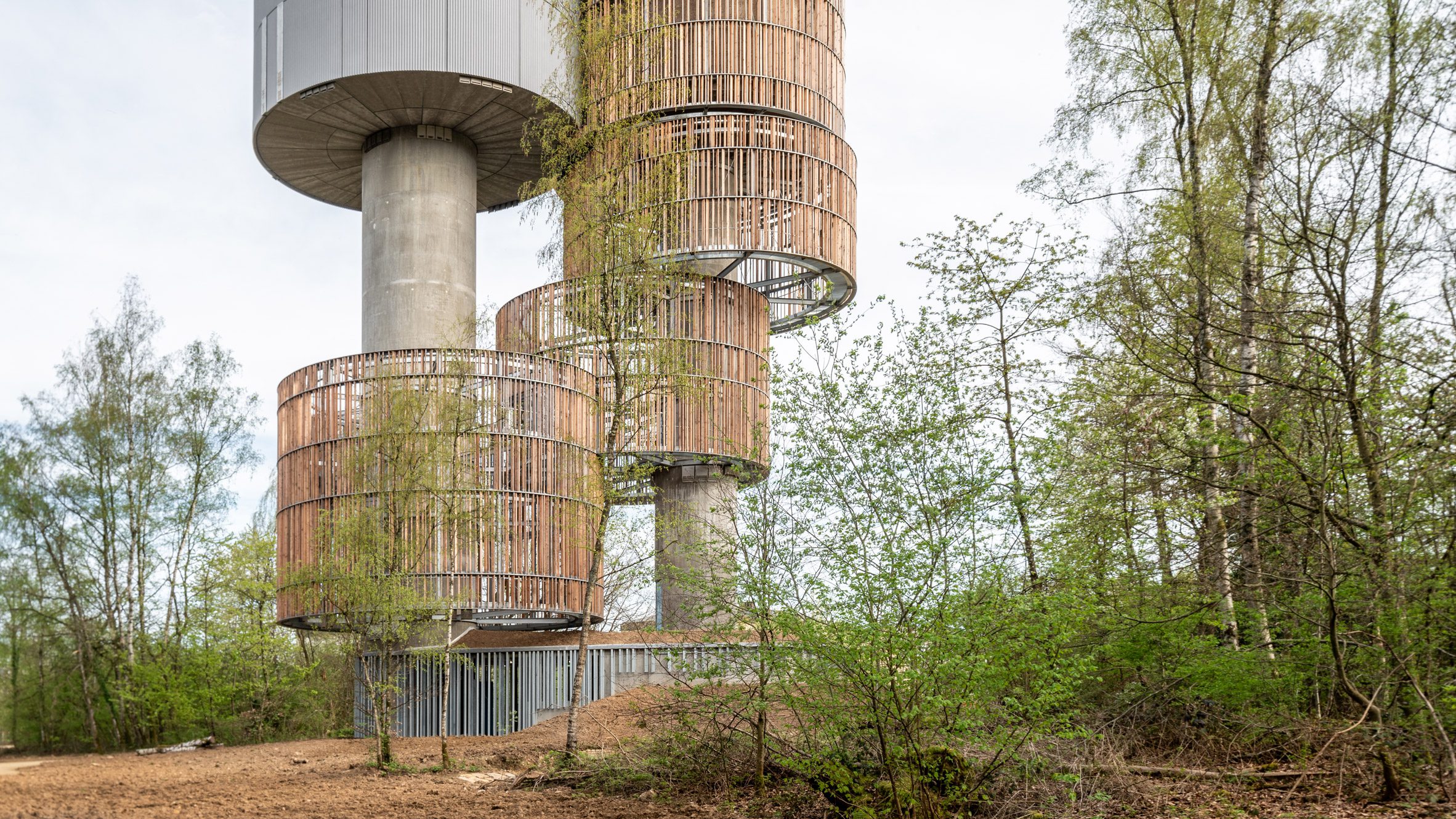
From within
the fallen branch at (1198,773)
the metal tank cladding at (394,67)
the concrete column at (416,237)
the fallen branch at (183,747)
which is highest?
the metal tank cladding at (394,67)

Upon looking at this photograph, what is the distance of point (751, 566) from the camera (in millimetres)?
9586

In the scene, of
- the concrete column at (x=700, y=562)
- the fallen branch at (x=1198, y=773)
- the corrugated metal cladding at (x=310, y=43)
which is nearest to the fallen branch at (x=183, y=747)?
the concrete column at (x=700, y=562)

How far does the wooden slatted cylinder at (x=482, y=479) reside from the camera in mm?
18953

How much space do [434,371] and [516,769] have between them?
7051mm

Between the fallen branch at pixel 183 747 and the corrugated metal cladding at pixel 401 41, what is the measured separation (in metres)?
12.8

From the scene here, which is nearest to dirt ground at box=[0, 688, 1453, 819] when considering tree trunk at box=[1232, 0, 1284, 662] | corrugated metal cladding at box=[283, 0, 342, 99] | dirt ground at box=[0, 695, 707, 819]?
dirt ground at box=[0, 695, 707, 819]

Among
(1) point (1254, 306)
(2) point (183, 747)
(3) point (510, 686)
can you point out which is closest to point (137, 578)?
(2) point (183, 747)

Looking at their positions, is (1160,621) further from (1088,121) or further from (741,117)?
(741,117)

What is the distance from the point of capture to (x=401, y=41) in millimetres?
23203

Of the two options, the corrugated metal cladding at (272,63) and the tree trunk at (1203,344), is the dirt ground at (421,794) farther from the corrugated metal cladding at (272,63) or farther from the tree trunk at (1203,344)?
the corrugated metal cladding at (272,63)

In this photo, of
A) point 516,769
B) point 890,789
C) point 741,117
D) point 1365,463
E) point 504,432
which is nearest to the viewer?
point 1365,463

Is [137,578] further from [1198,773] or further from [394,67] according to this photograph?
[1198,773]

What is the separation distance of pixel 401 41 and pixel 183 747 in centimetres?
1450

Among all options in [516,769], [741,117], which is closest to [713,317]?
[741,117]
